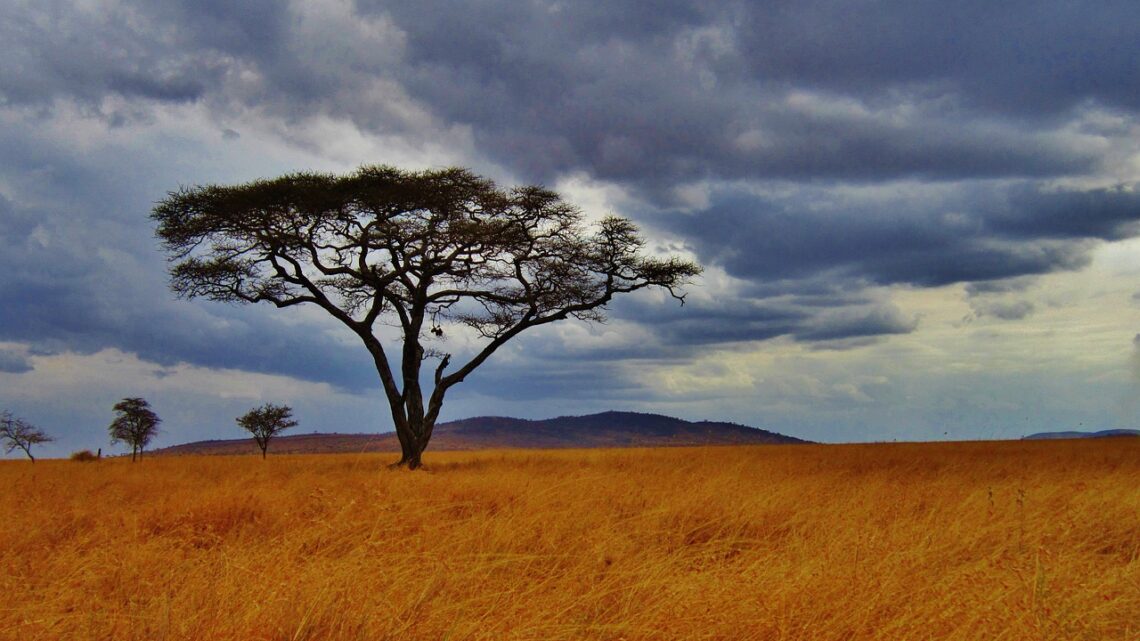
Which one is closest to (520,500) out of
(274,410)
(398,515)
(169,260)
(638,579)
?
(398,515)

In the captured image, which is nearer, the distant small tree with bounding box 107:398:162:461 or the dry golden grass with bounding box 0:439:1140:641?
the dry golden grass with bounding box 0:439:1140:641

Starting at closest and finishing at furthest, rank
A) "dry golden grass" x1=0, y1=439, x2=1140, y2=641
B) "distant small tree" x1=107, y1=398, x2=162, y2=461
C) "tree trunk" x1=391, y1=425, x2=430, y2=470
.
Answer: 1. "dry golden grass" x1=0, y1=439, x2=1140, y2=641
2. "tree trunk" x1=391, y1=425, x2=430, y2=470
3. "distant small tree" x1=107, y1=398, x2=162, y2=461

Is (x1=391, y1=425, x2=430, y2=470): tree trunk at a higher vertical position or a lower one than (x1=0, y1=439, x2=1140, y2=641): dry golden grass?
higher

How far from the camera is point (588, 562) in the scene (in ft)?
21.3

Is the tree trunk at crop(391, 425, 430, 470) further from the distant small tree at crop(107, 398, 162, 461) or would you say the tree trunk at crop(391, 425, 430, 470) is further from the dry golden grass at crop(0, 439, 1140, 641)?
the distant small tree at crop(107, 398, 162, 461)

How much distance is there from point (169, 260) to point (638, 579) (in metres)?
22.3

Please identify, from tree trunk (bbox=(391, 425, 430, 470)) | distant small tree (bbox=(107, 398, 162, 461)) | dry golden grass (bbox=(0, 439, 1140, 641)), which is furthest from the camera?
distant small tree (bbox=(107, 398, 162, 461))

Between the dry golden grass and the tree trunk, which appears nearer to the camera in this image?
the dry golden grass

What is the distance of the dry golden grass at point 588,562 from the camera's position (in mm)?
4672

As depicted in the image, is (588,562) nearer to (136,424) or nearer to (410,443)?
(410,443)

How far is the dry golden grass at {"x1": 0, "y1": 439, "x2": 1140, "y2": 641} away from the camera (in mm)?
4672

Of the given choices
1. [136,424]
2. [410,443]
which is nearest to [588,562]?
[410,443]

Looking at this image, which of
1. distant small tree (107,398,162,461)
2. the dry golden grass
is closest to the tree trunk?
the dry golden grass

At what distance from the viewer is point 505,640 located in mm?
4324
